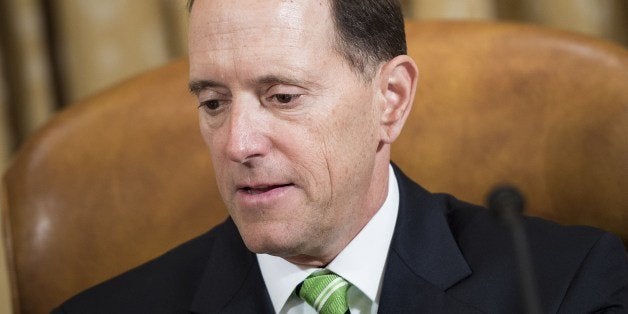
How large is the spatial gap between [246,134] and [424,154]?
1.84 ft

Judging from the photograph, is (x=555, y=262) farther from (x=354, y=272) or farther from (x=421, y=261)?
(x=354, y=272)

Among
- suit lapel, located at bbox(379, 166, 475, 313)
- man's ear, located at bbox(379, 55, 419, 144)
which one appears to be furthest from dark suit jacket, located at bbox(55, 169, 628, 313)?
man's ear, located at bbox(379, 55, 419, 144)

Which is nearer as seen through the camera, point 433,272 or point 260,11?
point 260,11

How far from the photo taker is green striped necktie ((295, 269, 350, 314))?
150cm

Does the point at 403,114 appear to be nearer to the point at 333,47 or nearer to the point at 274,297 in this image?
the point at 333,47

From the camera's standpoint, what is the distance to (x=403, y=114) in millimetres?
1567

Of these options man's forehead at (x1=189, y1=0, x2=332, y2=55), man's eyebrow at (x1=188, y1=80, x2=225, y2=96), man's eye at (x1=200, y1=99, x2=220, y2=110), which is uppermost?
man's forehead at (x1=189, y1=0, x2=332, y2=55)

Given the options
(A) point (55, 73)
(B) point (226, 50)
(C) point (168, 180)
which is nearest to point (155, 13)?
(A) point (55, 73)

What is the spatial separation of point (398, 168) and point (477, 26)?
0.38 metres

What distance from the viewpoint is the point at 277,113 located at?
1.41m

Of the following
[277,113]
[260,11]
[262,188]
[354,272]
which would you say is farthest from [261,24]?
[354,272]

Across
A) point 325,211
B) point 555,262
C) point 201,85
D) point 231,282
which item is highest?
point 201,85

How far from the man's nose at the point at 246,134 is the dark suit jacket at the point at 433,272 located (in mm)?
315

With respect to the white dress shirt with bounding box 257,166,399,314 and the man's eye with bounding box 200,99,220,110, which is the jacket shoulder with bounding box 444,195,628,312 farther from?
the man's eye with bounding box 200,99,220,110
